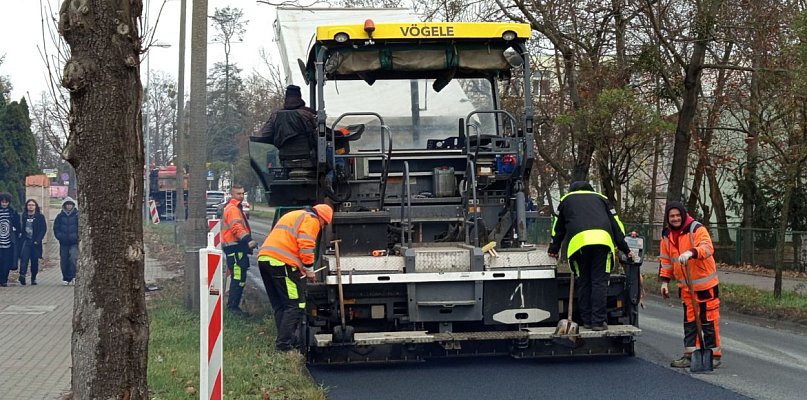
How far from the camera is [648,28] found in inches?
729

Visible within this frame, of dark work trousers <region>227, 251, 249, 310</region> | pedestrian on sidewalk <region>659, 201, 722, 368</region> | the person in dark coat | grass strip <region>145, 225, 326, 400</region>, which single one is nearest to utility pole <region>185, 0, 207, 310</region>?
dark work trousers <region>227, 251, 249, 310</region>

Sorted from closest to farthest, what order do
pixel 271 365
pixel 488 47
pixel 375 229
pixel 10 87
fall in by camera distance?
pixel 271 365 < pixel 375 229 < pixel 488 47 < pixel 10 87

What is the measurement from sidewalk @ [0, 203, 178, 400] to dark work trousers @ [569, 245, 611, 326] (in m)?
4.50

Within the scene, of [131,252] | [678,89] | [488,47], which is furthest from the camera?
[678,89]

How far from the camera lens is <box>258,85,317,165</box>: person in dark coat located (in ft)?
35.5

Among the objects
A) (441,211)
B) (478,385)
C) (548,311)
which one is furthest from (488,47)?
(478,385)

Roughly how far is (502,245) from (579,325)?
1352 millimetres

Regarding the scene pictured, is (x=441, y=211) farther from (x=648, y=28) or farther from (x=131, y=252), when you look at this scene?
(x=648, y=28)

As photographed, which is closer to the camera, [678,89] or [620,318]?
[620,318]

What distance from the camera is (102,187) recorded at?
17.2 ft

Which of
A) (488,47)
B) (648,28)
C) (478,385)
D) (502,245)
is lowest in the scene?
(478,385)

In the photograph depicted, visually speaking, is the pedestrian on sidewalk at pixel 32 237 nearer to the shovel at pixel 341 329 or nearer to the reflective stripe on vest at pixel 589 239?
the shovel at pixel 341 329

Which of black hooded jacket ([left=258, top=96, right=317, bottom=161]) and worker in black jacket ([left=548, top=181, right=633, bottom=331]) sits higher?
black hooded jacket ([left=258, top=96, right=317, bottom=161])

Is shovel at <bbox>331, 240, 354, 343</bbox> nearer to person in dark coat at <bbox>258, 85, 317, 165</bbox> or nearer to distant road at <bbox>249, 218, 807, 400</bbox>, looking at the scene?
distant road at <bbox>249, 218, 807, 400</bbox>
